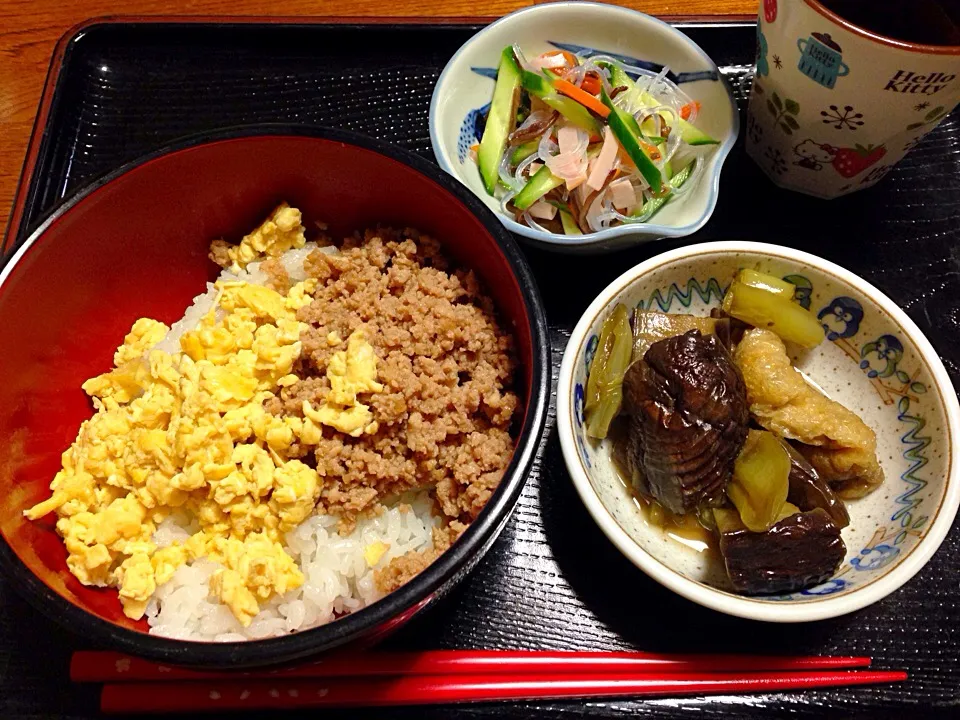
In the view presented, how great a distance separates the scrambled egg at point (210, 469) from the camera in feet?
4.11

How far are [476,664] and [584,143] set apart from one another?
128 centimetres

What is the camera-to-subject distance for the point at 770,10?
1536 mm

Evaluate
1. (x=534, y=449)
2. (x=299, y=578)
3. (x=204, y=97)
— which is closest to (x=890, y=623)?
(x=534, y=449)

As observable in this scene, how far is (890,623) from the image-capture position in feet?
4.67

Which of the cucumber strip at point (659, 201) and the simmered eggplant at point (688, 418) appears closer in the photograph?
the simmered eggplant at point (688, 418)

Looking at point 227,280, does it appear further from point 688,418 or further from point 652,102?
point 652,102

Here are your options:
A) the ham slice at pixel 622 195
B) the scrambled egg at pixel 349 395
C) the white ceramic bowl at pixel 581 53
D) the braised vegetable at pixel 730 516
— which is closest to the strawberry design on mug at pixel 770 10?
the white ceramic bowl at pixel 581 53

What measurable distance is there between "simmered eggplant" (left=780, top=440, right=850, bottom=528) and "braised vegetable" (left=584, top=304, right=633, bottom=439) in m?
0.36

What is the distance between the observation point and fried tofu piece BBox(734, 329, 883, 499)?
1.42m

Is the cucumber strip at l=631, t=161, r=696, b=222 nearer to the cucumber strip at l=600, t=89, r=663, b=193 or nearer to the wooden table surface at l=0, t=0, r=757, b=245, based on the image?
the cucumber strip at l=600, t=89, r=663, b=193

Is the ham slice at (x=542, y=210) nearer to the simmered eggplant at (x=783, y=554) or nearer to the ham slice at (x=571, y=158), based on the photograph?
the ham slice at (x=571, y=158)

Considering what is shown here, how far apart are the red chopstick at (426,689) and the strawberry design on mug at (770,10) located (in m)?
1.42

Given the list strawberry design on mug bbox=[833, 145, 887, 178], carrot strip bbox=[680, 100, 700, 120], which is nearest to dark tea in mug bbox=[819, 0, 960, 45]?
strawberry design on mug bbox=[833, 145, 887, 178]

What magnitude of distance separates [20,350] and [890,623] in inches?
74.1
